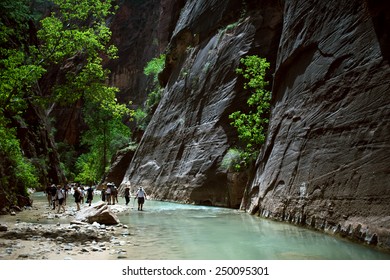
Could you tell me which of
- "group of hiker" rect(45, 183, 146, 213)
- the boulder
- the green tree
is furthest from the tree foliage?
the green tree

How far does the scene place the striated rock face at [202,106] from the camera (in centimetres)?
2191

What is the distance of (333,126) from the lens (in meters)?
10.7

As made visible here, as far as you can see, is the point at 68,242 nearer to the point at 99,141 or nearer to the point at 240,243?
the point at 240,243

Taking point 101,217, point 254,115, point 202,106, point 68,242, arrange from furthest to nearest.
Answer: point 202,106 < point 254,115 < point 101,217 < point 68,242

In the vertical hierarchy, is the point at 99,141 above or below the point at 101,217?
above

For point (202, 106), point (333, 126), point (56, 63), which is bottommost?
point (333, 126)

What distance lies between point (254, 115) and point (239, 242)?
420 inches

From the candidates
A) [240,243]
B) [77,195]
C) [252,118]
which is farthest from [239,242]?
[77,195]

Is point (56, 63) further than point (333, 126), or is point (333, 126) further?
point (56, 63)

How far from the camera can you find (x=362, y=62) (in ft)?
33.0

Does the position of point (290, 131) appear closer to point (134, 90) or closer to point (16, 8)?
point (16, 8)

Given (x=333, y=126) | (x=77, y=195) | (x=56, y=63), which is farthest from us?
(x=77, y=195)

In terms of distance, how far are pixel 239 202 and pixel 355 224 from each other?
10.8 meters
